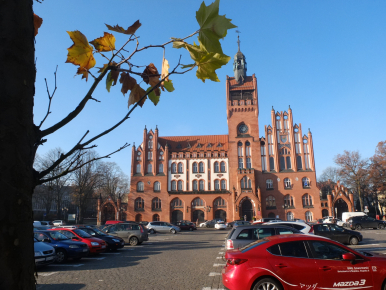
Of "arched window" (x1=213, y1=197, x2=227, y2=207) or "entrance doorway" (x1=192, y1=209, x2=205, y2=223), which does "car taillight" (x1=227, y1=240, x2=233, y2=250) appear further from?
"entrance doorway" (x1=192, y1=209, x2=205, y2=223)

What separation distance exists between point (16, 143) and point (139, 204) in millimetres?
51045

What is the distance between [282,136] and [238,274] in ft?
149

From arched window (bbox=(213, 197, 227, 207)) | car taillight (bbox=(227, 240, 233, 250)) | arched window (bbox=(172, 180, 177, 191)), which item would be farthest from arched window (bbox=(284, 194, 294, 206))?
car taillight (bbox=(227, 240, 233, 250))

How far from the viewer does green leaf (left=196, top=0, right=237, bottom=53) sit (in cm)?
137

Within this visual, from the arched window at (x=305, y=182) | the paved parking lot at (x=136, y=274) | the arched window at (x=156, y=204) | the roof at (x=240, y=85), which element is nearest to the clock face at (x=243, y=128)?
the roof at (x=240, y=85)

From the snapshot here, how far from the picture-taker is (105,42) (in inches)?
66.8

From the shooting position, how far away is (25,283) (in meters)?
1.09

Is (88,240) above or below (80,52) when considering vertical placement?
below

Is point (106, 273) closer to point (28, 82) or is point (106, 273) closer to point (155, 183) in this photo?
point (28, 82)

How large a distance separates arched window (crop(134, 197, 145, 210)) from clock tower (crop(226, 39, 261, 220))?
1545 centimetres

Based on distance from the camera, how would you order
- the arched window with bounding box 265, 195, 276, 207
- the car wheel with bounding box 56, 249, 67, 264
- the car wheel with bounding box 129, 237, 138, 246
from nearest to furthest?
1. the car wheel with bounding box 56, 249, 67, 264
2. the car wheel with bounding box 129, 237, 138, 246
3. the arched window with bounding box 265, 195, 276, 207

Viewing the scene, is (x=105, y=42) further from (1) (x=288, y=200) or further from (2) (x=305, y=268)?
(1) (x=288, y=200)

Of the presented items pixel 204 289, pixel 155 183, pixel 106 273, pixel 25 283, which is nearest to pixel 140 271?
pixel 106 273

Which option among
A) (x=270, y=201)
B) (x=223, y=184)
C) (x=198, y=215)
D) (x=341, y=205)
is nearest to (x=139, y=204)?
(x=198, y=215)
